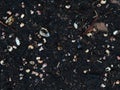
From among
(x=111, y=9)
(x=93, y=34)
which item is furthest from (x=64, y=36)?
(x=111, y=9)

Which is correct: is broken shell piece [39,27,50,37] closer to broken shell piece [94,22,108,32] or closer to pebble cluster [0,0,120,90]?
pebble cluster [0,0,120,90]

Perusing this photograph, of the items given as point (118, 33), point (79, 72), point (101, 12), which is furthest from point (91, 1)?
point (79, 72)

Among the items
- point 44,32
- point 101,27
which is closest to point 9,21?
point 44,32

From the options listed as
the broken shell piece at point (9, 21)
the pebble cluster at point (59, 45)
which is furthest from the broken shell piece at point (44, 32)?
the broken shell piece at point (9, 21)

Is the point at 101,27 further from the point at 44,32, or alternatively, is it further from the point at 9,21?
the point at 9,21

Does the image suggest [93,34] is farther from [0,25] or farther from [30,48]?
[0,25]

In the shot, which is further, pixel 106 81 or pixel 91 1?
pixel 91 1

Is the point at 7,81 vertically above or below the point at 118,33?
below

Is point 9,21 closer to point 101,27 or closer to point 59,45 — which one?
point 59,45

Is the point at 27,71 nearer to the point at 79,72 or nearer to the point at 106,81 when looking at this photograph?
the point at 79,72
